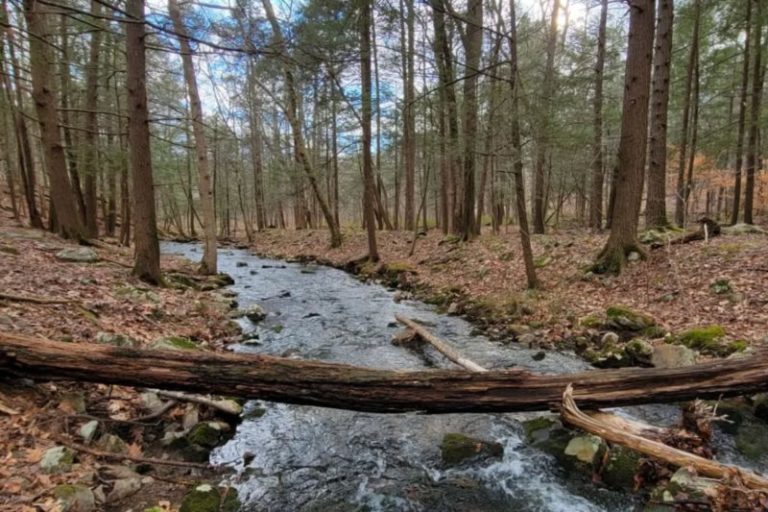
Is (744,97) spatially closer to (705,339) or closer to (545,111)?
(545,111)

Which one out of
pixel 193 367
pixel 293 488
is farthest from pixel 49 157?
pixel 293 488

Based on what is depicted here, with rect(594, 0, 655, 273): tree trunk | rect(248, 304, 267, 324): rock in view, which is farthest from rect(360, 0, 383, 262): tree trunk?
rect(594, 0, 655, 273): tree trunk

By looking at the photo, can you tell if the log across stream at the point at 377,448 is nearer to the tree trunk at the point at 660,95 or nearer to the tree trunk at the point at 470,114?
the tree trunk at the point at 660,95

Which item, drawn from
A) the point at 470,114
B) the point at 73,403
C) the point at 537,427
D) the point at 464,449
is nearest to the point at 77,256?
the point at 73,403

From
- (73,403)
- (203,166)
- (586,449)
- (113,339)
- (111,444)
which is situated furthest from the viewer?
(203,166)

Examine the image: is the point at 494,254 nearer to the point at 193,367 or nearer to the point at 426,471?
the point at 426,471

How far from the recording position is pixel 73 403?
3.74 metres

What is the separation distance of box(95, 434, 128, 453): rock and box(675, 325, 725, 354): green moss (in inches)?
254

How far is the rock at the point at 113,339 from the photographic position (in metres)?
4.71

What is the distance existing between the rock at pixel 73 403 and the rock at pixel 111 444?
1.30 feet

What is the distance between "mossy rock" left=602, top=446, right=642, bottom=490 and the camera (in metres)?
3.45

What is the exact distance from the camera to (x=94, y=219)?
14867 millimetres

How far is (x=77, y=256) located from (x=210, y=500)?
7.87m

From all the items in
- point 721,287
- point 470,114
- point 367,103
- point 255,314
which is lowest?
point 255,314
